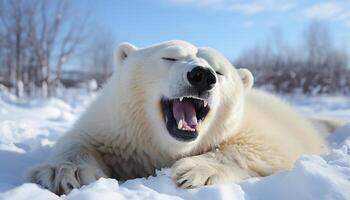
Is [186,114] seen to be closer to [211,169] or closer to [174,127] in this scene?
[174,127]

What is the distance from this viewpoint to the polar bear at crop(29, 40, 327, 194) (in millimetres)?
2516

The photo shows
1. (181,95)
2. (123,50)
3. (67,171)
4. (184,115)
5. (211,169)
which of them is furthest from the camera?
Answer: (123,50)

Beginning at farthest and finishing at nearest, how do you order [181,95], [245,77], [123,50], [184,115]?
[245,77] → [123,50] → [184,115] → [181,95]

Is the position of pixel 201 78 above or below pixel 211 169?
above

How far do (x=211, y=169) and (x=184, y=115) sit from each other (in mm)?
457

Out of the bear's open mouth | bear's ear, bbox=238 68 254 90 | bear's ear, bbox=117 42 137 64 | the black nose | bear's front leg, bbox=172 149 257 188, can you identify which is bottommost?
bear's front leg, bbox=172 149 257 188

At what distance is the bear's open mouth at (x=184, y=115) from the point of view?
2.55m

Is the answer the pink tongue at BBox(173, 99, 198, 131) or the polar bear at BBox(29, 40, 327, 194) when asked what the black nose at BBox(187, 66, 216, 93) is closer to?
the polar bear at BBox(29, 40, 327, 194)

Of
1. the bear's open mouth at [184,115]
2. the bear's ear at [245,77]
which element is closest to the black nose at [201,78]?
the bear's open mouth at [184,115]

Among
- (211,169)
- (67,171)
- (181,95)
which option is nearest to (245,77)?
(181,95)

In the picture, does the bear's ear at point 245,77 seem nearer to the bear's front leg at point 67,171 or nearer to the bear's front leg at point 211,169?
the bear's front leg at point 211,169

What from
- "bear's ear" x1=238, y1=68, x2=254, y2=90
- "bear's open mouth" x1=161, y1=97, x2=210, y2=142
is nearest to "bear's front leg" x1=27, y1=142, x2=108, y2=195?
"bear's open mouth" x1=161, y1=97, x2=210, y2=142

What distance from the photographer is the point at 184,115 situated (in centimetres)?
268

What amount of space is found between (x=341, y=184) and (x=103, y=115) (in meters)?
1.78
